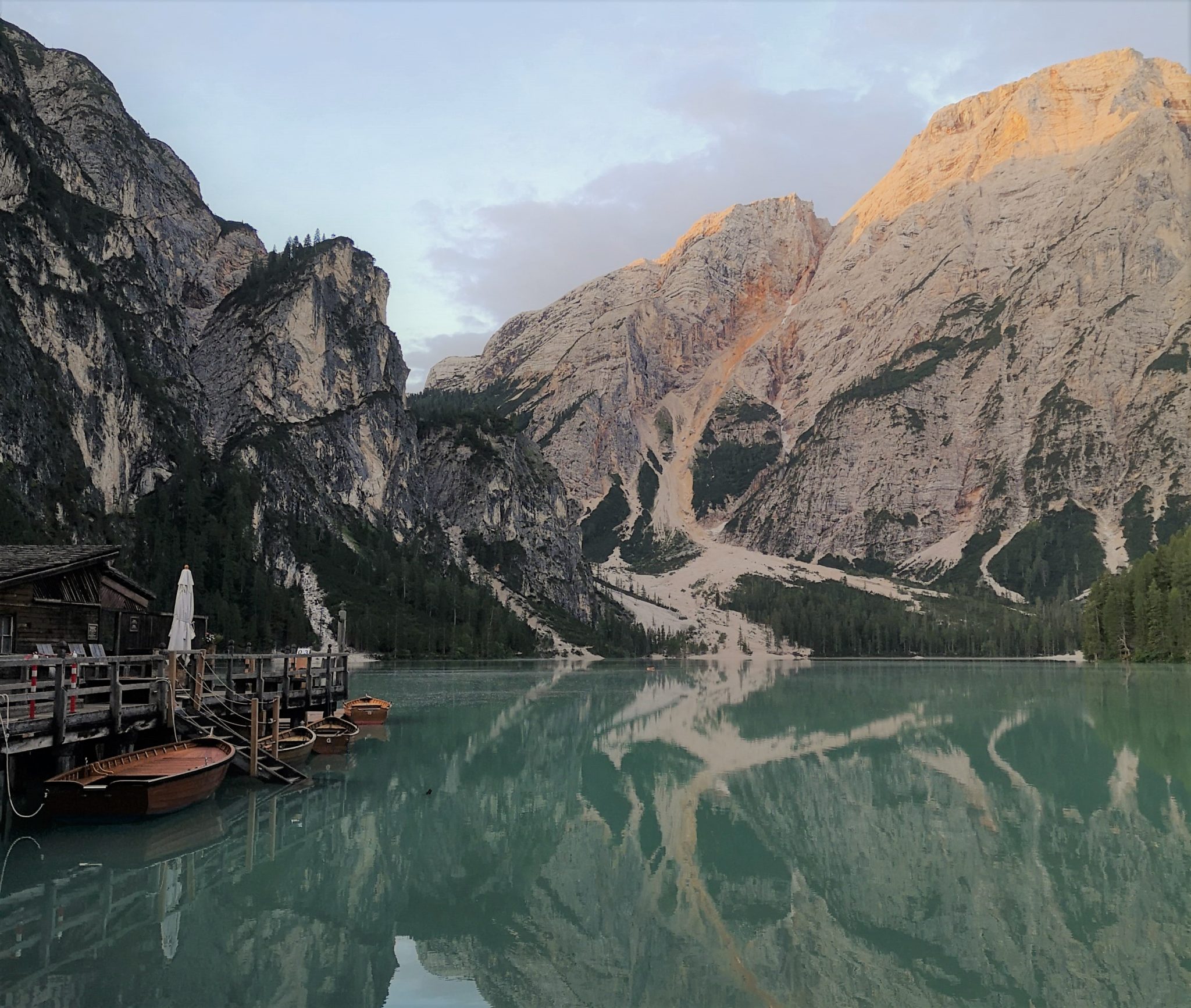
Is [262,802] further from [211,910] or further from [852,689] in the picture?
[852,689]

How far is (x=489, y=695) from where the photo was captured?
78938 mm

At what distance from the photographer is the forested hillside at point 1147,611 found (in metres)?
117

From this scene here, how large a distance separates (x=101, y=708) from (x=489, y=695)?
5258 centimetres

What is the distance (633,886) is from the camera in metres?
21.5

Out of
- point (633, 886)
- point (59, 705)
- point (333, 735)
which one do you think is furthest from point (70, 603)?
point (633, 886)

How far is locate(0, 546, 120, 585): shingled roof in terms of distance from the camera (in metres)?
31.3

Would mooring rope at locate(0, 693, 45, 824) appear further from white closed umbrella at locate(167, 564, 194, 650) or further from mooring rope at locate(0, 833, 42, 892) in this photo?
white closed umbrella at locate(167, 564, 194, 650)

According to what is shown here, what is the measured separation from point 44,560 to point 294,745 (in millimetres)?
11058

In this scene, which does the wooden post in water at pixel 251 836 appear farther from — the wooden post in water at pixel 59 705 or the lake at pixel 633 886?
the wooden post in water at pixel 59 705

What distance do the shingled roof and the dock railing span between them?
3.20 m

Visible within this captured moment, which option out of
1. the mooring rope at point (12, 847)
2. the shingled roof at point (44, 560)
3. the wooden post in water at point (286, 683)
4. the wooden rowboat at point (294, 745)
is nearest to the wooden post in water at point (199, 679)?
the wooden rowboat at point (294, 745)

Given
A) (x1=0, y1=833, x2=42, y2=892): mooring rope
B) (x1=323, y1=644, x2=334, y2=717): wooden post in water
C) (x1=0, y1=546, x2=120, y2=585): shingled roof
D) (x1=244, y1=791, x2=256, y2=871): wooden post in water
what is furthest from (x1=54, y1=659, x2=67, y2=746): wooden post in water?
(x1=323, y1=644, x2=334, y2=717): wooden post in water

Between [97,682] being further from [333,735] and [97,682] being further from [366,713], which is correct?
[366,713]

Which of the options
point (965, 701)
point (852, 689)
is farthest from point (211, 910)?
point (852, 689)
